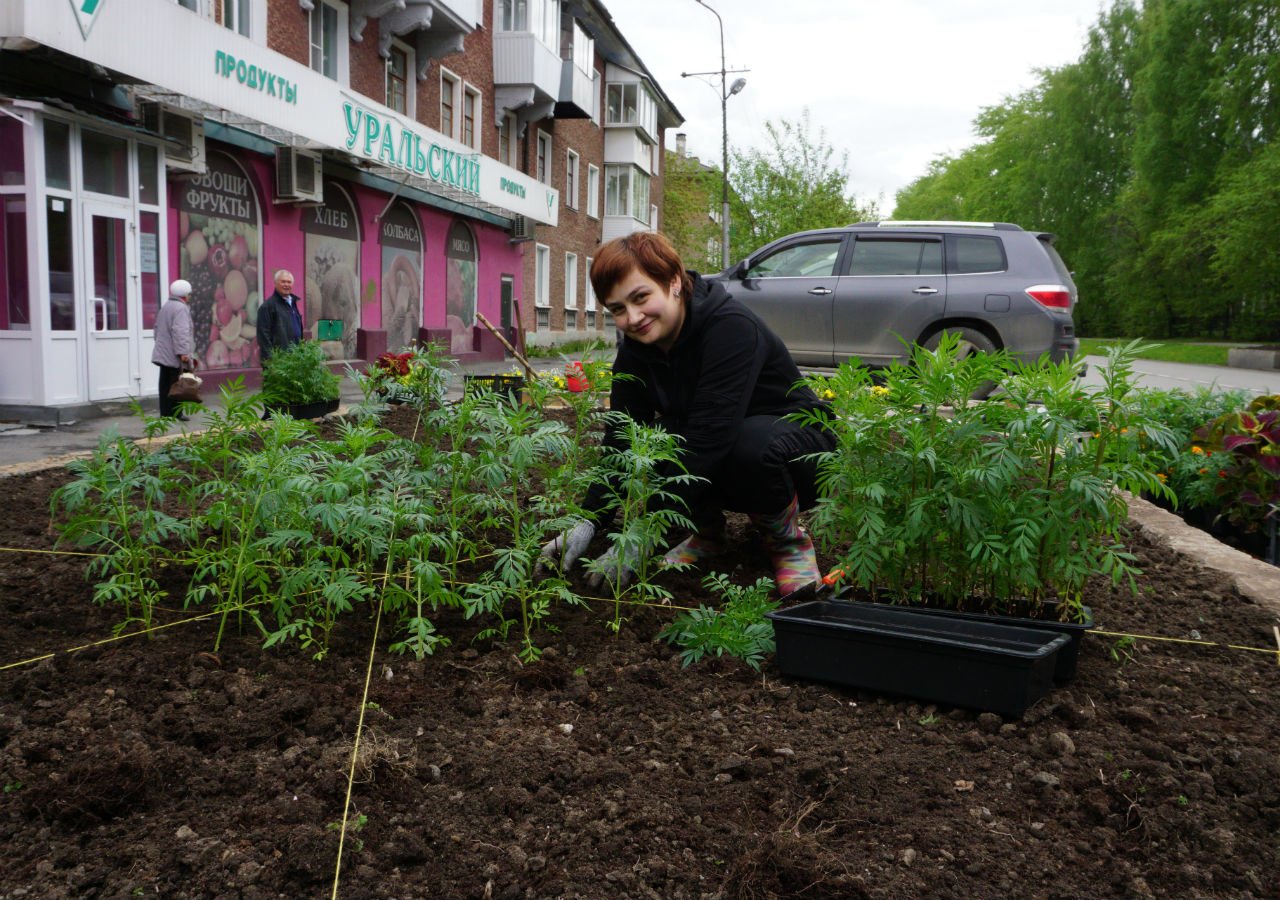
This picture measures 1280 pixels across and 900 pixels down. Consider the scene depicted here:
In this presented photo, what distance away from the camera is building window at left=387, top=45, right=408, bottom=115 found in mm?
17578

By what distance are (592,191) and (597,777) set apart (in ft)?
101

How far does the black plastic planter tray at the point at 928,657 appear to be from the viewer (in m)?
2.24

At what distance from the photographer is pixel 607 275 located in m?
3.11

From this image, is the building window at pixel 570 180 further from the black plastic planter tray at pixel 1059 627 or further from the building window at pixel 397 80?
the black plastic planter tray at pixel 1059 627

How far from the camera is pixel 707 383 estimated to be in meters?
3.18

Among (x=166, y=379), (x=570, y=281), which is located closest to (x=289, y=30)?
(x=166, y=379)

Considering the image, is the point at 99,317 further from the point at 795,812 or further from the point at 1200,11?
the point at 1200,11

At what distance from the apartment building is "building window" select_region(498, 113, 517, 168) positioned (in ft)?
0.23

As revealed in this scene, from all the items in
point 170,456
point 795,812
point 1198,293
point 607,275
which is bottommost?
point 795,812

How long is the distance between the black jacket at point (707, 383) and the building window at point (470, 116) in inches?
747

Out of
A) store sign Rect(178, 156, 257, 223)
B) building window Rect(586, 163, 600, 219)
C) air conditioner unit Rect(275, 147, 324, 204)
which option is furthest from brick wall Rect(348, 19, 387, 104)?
building window Rect(586, 163, 600, 219)

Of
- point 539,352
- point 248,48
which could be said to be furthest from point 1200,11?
point 248,48

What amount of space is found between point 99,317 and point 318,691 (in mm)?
9424

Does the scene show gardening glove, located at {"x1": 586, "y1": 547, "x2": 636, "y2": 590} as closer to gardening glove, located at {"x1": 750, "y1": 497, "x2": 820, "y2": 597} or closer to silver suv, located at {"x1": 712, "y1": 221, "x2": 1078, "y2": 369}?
gardening glove, located at {"x1": 750, "y1": 497, "x2": 820, "y2": 597}
